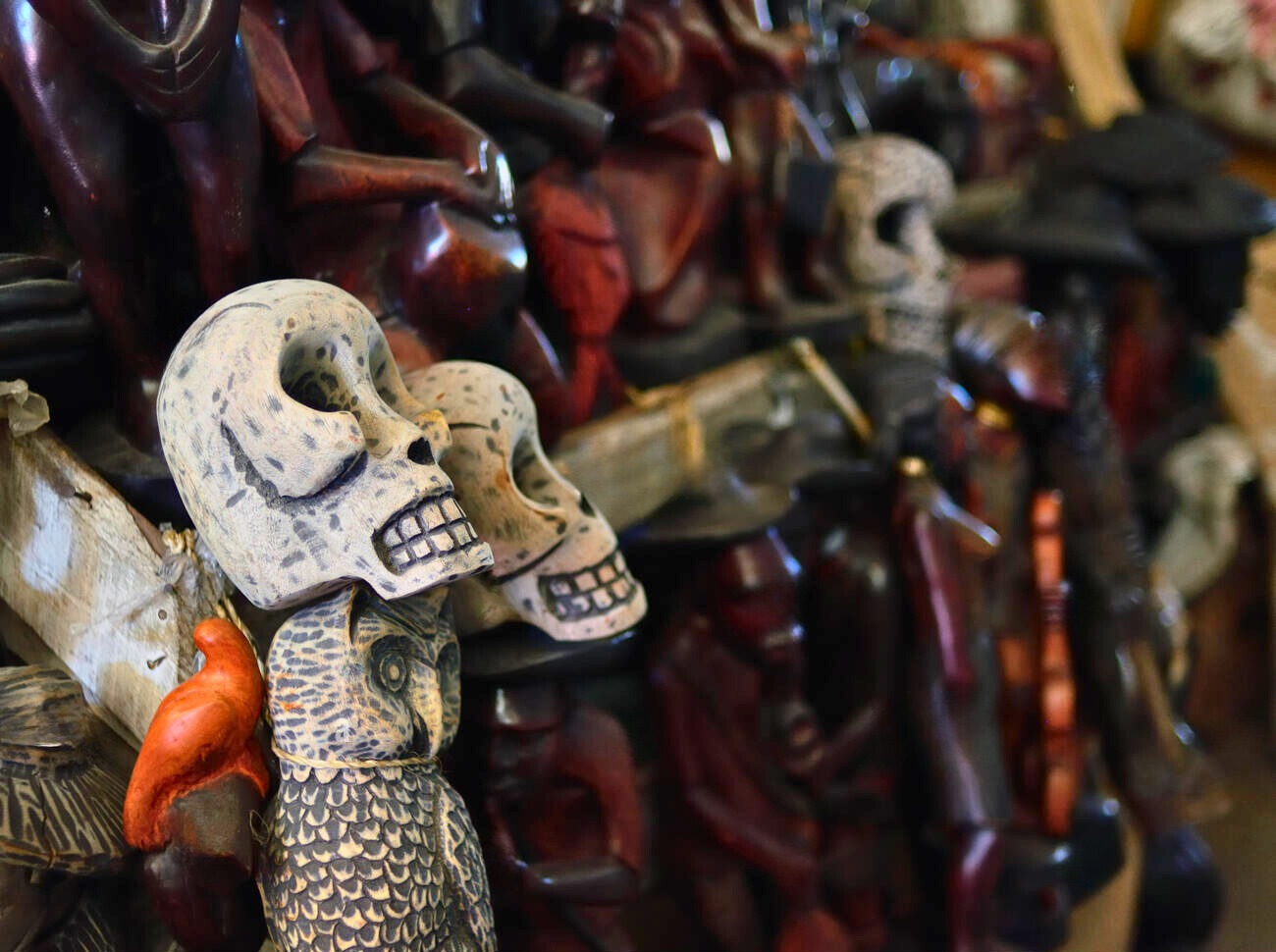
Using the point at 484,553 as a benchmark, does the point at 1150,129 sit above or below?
below

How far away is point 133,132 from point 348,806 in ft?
1.15

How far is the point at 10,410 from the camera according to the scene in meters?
0.58

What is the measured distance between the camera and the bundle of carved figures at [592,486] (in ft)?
1.62

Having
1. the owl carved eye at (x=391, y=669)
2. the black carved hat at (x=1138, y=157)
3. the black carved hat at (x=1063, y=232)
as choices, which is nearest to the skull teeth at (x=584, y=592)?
the owl carved eye at (x=391, y=669)

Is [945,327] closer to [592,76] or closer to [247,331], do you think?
[592,76]

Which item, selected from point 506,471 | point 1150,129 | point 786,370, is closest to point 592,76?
point 786,370

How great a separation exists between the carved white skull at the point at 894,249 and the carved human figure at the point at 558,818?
609mm

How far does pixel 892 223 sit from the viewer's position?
1.22 m

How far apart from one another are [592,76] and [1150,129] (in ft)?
3.13

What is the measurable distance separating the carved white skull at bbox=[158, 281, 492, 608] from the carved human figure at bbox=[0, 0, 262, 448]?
0.39ft

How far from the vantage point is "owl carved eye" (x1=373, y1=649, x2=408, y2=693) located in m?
0.52

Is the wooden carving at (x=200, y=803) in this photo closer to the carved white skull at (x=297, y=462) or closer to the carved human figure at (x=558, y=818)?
the carved white skull at (x=297, y=462)

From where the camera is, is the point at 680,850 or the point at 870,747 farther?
the point at 870,747

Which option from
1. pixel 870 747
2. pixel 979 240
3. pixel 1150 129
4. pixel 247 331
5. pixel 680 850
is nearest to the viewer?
pixel 247 331
